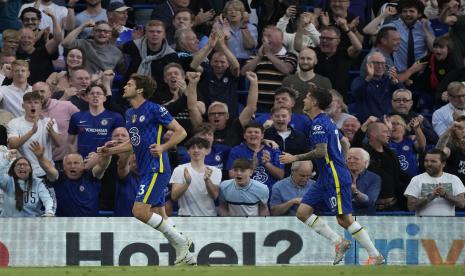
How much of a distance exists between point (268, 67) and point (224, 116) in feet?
6.15

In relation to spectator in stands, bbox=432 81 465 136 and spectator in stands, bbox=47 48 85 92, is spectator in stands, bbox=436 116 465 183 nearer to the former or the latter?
spectator in stands, bbox=432 81 465 136

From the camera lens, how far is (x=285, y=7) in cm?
2119

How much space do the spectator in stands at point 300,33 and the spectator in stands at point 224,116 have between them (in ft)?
6.32

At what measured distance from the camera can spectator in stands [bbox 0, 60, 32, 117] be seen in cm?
1814

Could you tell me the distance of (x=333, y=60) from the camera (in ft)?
66.4

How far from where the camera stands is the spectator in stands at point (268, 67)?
19.6 m

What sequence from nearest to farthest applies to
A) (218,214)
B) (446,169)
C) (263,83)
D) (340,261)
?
1. (340,261)
2. (218,214)
3. (446,169)
4. (263,83)

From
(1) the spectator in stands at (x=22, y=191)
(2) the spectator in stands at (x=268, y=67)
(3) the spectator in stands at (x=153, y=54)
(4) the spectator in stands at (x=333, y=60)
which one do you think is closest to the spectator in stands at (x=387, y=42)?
(4) the spectator in stands at (x=333, y=60)

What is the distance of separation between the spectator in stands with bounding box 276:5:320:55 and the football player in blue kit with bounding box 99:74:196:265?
597cm

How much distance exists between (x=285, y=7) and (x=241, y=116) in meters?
3.39

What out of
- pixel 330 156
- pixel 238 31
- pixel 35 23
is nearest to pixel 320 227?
pixel 330 156

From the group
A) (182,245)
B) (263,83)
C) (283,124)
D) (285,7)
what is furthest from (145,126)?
(285,7)

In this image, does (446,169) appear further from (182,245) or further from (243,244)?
(182,245)

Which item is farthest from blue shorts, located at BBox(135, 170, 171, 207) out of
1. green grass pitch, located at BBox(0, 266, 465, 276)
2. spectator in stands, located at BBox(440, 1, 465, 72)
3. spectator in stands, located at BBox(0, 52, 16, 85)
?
spectator in stands, located at BBox(440, 1, 465, 72)
